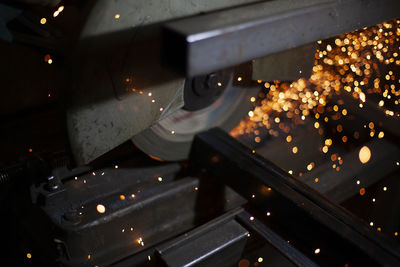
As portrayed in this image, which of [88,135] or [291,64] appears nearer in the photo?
[88,135]

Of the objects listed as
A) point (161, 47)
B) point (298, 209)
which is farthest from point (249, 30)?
point (298, 209)

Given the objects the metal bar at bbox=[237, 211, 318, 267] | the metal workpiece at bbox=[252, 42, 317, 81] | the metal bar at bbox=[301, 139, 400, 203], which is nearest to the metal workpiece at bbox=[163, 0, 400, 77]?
the metal workpiece at bbox=[252, 42, 317, 81]

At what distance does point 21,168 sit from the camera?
1461mm

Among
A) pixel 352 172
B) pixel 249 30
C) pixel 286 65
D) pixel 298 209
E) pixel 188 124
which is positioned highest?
pixel 249 30

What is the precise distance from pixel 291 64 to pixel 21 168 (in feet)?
3.29

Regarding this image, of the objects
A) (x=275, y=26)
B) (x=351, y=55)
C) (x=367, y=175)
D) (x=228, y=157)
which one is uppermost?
(x=275, y=26)

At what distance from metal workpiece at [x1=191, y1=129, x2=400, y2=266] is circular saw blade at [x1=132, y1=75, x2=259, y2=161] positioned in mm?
63

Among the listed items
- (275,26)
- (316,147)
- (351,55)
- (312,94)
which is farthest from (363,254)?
(351,55)

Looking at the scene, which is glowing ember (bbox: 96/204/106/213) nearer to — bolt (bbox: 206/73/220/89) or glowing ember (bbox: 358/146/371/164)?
bolt (bbox: 206/73/220/89)

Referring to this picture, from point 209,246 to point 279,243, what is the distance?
206 mm

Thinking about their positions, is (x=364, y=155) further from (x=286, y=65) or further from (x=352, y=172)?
(x=286, y=65)

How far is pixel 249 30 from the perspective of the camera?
2.88 ft

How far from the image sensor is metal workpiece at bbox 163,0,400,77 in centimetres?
81

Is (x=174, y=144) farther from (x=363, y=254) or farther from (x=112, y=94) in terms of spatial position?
(x=363, y=254)
